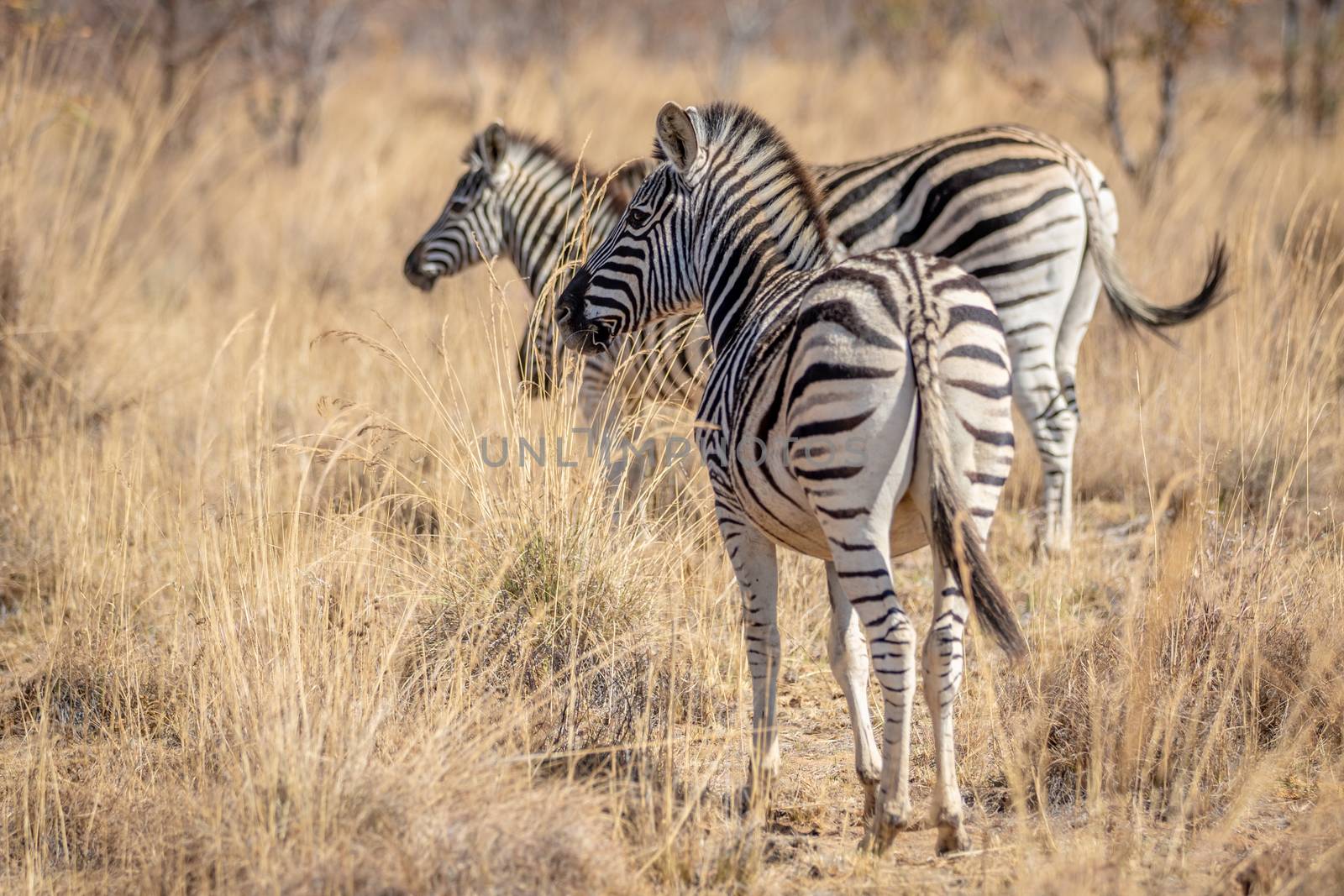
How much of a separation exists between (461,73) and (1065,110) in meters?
11.3

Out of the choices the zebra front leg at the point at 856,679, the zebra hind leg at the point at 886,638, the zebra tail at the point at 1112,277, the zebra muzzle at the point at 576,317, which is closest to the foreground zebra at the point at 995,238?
the zebra tail at the point at 1112,277

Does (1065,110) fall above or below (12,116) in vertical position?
above

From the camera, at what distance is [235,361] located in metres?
7.81

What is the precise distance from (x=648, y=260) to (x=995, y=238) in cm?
245

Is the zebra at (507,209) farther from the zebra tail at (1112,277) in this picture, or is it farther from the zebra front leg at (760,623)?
the zebra front leg at (760,623)

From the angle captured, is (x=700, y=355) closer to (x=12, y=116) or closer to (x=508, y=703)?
(x=508, y=703)

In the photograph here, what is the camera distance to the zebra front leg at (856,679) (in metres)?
3.43

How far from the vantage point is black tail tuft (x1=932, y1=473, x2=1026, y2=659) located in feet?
9.41

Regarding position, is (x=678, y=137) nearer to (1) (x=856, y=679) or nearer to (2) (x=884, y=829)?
(1) (x=856, y=679)

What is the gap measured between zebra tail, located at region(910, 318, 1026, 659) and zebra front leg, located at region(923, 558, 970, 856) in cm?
10

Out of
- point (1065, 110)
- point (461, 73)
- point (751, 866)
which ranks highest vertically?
point (461, 73)

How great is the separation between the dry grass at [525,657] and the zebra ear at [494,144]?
43.3 inches

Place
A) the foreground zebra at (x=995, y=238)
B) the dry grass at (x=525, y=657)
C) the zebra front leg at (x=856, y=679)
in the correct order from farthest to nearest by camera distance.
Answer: the foreground zebra at (x=995, y=238) < the zebra front leg at (x=856, y=679) < the dry grass at (x=525, y=657)

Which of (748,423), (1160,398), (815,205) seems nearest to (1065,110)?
(1160,398)
